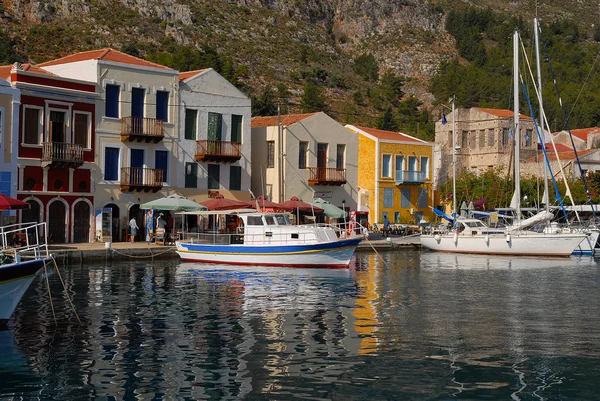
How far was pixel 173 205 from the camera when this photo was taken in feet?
151

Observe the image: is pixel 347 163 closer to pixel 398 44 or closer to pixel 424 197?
pixel 424 197

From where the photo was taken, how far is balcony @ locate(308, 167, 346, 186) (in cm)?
5950

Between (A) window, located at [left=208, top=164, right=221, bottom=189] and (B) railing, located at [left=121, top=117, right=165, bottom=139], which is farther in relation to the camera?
(A) window, located at [left=208, top=164, right=221, bottom=189]

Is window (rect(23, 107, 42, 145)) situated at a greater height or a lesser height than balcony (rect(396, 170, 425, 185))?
greater

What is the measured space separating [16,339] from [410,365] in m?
9.70

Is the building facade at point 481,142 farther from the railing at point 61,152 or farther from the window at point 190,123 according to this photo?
the railing at point 61,152

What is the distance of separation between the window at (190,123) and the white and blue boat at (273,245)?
34.8 ft

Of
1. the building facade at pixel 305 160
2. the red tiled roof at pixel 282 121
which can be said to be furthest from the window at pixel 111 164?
the red tiled roof at pixel 282 121

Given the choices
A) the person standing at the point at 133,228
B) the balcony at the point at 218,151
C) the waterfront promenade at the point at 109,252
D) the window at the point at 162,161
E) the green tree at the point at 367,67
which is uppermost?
the green tree at the point at 367,67

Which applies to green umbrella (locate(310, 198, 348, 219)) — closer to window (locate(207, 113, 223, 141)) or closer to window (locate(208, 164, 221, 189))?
window (locate(208, 164, 221, 189))

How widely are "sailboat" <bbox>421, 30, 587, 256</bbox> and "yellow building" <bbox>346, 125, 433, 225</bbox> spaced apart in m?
9.43

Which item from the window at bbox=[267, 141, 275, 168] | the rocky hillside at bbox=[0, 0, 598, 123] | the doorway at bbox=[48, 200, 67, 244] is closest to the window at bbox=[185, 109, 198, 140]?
the window at bbox=[267, 141, 275, 168]

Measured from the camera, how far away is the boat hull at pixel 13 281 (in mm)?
21766

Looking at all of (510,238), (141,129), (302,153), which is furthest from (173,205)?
(510,238)
